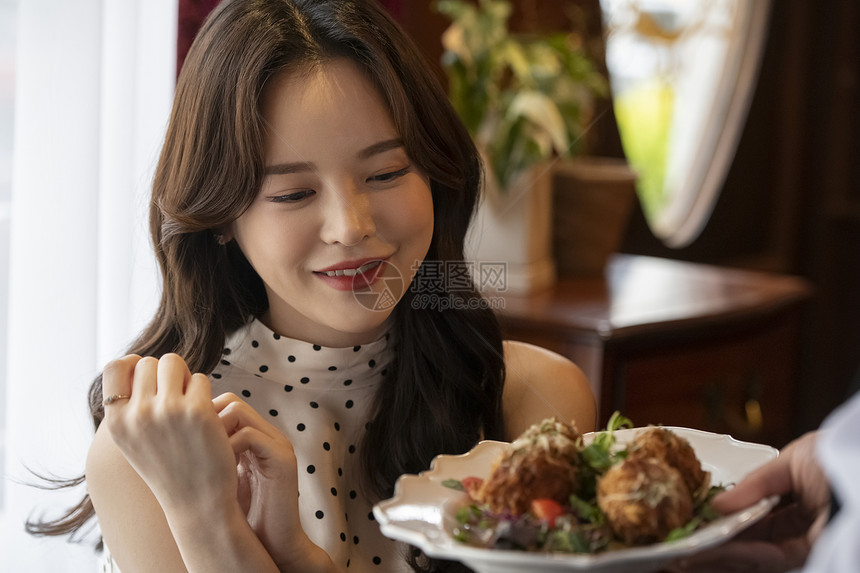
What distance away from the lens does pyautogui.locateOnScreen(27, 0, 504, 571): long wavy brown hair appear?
798 mm

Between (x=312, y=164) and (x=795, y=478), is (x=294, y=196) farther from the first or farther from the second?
(x=795, y=478)

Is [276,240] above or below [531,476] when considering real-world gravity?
above

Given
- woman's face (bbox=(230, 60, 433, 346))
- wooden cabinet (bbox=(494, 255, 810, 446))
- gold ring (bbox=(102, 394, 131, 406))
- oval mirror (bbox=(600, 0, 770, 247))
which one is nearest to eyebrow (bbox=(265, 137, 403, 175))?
woman's face (bbox=(230, 60, 433, 346))

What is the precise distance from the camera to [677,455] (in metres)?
0.55

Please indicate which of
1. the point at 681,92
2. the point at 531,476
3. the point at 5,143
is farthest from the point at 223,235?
the point at 681,92

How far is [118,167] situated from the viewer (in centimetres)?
111

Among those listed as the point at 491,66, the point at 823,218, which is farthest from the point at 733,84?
the point at 491,66

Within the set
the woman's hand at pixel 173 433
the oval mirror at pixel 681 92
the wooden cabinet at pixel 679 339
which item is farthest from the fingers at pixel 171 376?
the oval mirror at pixel 681 92

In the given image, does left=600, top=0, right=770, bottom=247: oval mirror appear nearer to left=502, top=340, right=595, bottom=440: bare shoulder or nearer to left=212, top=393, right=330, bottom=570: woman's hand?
left=502, top=340, right=595, bottom=440: bare shoulder

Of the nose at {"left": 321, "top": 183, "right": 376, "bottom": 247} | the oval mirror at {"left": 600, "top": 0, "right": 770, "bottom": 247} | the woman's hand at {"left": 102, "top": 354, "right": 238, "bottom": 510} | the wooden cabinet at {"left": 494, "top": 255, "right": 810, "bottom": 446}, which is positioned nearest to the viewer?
the woman's hand at {"left": 102, "top": 354, "right": 238, "bottom": 510}

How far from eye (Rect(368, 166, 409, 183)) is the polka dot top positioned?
186mm

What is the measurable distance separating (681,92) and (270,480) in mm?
2084

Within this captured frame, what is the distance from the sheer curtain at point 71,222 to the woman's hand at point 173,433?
0.41 metres

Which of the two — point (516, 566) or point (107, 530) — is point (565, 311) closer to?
point (107, 530)
